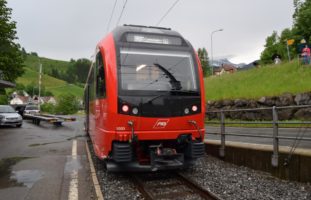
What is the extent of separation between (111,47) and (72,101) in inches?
3264

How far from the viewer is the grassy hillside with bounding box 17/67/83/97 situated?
130 m

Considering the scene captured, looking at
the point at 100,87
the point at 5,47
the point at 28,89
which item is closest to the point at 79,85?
the point at 28,89

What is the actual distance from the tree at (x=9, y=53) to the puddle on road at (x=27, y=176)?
66.8 feet

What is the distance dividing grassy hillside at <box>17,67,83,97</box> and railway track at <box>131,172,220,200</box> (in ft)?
395

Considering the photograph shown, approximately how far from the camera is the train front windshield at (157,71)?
7754 millimetres

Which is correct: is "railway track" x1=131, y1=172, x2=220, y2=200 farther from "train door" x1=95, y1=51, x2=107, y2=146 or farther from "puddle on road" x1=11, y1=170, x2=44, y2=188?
"puddle on road" x1=11, y1=170, x2=44, y2=188

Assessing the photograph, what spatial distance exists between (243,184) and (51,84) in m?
139

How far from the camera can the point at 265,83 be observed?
26.2 m

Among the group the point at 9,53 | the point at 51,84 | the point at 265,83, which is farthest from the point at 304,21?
the point at 51,84

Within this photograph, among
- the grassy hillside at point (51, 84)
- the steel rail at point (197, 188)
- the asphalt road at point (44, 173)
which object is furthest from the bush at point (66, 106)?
the steel rail at point (197, 188)

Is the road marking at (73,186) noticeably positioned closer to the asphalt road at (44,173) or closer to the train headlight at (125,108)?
the asphalt road at (44,173)

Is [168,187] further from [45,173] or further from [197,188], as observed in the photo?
[45,173]

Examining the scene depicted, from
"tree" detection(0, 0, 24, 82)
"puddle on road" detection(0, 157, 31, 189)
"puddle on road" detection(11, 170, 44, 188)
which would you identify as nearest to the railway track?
"puddle on road" detection(11, 170, 44, 188)

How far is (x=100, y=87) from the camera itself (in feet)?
27.7
